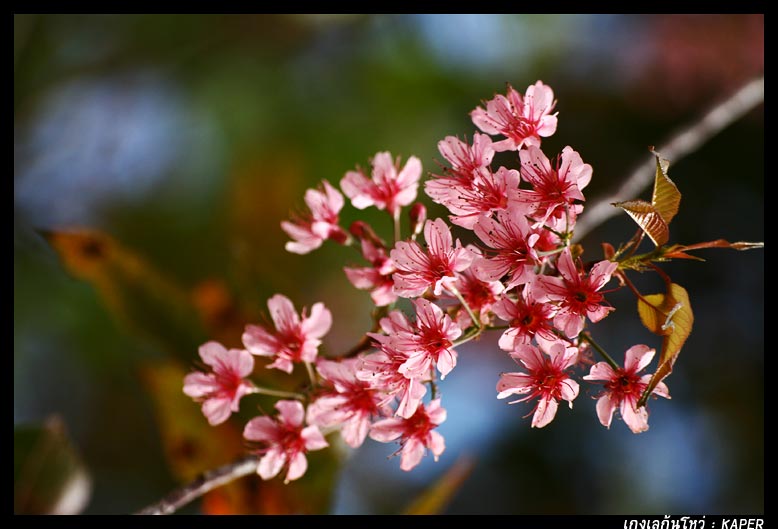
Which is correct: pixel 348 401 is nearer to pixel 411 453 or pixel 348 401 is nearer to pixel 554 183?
pixel 411 453

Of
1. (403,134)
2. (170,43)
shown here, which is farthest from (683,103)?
(170,43)

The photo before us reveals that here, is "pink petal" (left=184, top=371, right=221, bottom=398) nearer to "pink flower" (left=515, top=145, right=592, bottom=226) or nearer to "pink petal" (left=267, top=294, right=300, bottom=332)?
"pink petal" (left=267, top=294, right=300, bottom=332)

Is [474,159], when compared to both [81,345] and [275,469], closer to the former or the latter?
[275,469]

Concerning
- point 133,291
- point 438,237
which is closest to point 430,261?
point 438,237

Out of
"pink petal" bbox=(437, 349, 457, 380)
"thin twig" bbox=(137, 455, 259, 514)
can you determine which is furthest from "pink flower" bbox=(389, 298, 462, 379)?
"thin twig" bbox=(137, 455, 259, 514)

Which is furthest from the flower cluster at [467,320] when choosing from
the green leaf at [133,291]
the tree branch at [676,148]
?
the green leaf at [133,291]
